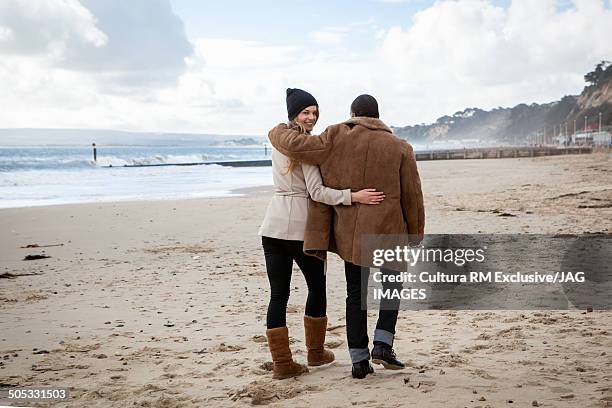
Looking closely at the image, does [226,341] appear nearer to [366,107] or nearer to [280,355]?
[280,355]

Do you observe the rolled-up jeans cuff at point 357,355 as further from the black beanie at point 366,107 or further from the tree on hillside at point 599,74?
the tree on hillside at point 599,74

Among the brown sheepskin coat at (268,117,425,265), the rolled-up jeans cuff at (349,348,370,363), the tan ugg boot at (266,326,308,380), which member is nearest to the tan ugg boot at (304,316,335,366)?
the tan ugg boot at (266,326,308,380)

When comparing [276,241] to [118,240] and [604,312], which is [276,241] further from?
[118,240]

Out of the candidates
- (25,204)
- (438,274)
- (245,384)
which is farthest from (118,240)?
(25,204)

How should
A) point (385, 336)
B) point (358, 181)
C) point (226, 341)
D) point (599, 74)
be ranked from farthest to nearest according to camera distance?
point (599, 74)
point (226, 341)
point (385, 336)
point (358, 181)

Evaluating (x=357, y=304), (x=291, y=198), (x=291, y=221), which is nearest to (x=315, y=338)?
(x=357, y=304)

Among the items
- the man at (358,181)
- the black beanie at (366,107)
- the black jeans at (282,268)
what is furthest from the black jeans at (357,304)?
the black beanie at (366,107)

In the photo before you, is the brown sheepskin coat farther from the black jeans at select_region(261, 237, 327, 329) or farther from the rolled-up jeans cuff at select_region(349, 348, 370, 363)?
the rolled-up jeans cuff at select_region(349, 348, 370, 363)

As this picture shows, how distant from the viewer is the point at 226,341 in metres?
4.64

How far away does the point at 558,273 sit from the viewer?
6379 mm

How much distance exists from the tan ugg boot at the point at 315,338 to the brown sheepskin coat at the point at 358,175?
515mm

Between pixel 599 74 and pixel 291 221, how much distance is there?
9977cm

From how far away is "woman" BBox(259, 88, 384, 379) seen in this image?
3.57 m

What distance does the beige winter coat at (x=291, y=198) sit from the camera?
358 cm
